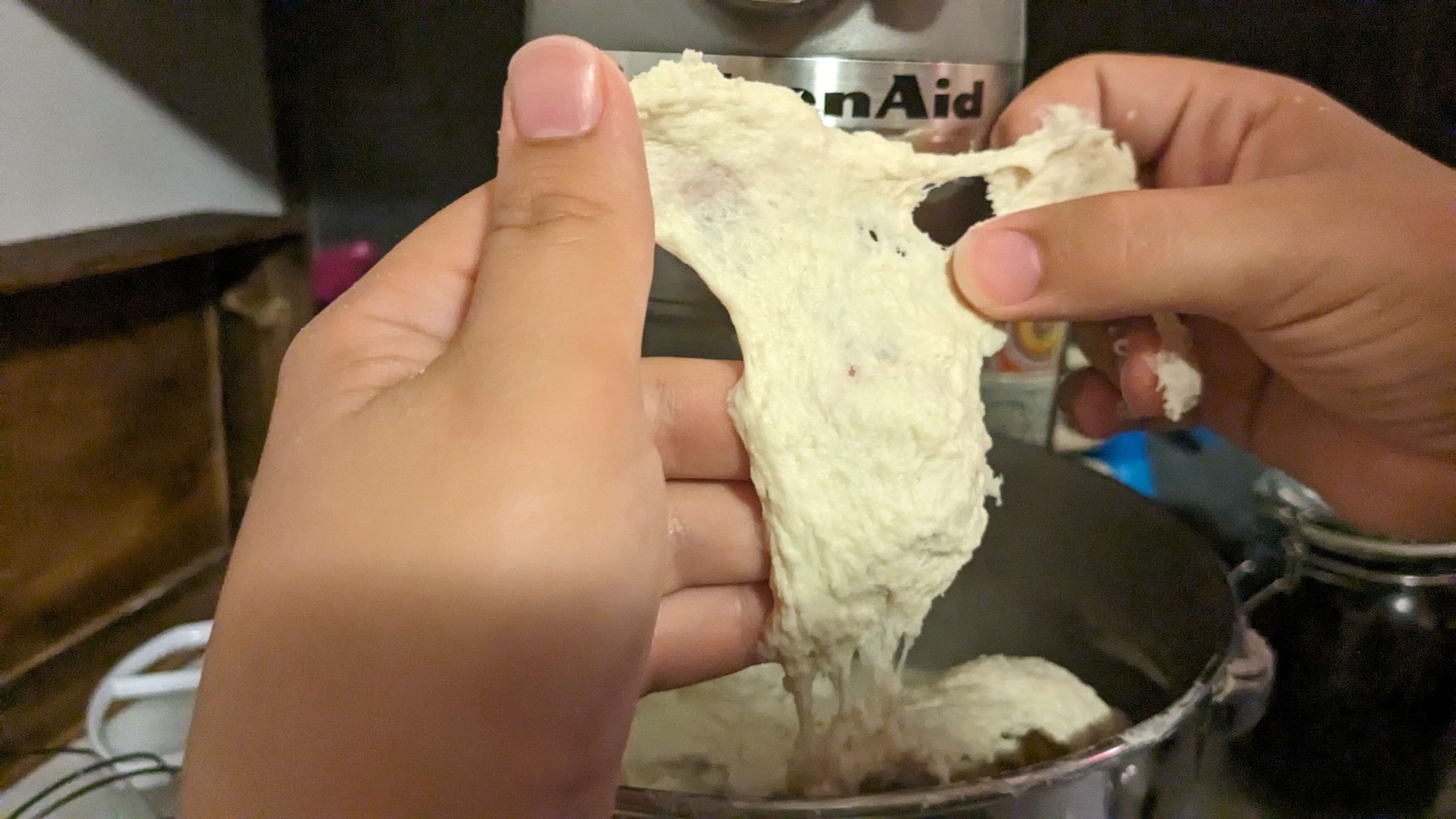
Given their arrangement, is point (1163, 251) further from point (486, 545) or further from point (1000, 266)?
point (486, 545)

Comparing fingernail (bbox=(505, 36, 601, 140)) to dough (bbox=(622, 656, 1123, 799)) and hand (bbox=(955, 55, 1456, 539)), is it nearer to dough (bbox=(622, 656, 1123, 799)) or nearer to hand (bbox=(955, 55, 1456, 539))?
hand (bbox=(955, 55, 1456, 539))

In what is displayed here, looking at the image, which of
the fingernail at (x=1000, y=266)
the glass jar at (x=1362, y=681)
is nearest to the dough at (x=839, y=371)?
the fingernail at (x=1000, y=266)

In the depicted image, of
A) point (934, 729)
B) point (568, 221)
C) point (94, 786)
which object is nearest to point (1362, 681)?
point (934, 729)

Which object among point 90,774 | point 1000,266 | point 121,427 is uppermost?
point 1000,266

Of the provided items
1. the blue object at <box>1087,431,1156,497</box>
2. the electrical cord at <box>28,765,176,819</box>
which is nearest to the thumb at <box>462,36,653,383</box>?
the electrical cord at <box>28,765,176,819</box>

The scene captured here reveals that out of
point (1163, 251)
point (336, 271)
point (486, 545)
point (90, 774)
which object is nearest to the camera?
point (486, 545)

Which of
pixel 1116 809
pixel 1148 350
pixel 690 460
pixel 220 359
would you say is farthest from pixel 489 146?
pixel 1116 809

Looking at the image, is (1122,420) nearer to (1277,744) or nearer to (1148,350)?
(1148,350)
